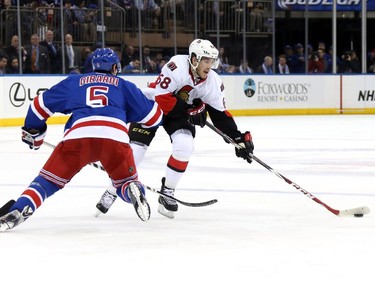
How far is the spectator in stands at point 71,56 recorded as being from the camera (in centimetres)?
1346

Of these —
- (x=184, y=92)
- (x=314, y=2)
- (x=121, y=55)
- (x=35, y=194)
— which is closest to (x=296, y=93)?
(x=314, y=2)

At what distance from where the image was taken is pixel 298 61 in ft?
53.2

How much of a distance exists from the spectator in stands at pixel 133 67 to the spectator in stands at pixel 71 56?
0.95 meters

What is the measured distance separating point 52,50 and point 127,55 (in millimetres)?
1524

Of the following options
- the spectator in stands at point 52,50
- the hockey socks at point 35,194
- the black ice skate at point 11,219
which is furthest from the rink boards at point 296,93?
the black ice skate at point 11,219

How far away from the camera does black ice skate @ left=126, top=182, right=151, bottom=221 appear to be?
13.8ft

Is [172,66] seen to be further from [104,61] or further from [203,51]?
[104,61]

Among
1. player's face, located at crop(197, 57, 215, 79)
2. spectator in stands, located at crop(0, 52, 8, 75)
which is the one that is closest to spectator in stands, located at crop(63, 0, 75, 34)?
spectator in stands, located at crop(0, 52, 8, 75)

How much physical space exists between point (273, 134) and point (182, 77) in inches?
239

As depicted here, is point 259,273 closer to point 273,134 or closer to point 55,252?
point 55,252

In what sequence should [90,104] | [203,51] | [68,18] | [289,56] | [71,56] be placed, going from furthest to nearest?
[289,56] < [68,18] < [71,56] < [203,51] < [90,104]

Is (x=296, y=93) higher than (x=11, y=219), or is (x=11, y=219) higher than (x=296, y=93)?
(x=11, y=219)

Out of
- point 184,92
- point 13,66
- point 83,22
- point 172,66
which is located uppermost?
point 83,22

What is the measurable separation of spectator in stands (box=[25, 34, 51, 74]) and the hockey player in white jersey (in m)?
7.99
